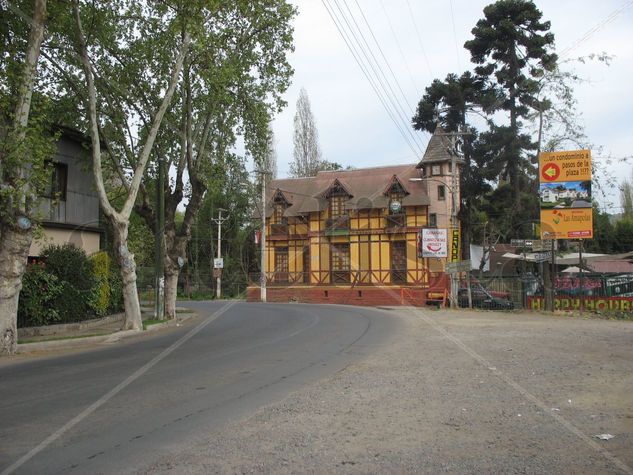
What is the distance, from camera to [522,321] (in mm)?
21484

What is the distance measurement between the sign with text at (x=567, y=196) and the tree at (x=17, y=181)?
19.4 metres

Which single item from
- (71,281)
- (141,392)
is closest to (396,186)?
(71,281)

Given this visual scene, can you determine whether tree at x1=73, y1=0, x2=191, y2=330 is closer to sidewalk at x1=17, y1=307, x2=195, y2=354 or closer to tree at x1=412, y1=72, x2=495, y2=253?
sidewalk at x1=17, y1=307, x2=195, y2=354

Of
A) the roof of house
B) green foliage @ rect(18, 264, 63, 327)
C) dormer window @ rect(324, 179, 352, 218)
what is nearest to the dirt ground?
green foliage @ rect(18, 264, 63, 327)

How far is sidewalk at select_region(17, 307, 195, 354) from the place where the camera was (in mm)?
14117

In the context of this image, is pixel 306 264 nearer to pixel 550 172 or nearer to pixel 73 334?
pixel 550 172

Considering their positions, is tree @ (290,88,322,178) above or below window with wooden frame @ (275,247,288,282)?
above

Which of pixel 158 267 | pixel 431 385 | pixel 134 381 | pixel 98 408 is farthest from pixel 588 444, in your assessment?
pixel 158 267

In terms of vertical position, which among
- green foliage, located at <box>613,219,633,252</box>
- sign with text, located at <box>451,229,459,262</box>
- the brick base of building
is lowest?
the brick base of building

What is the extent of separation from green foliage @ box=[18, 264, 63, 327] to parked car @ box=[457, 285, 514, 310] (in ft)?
63.8

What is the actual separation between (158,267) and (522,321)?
13388 mm

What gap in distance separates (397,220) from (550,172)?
15191 millimetres

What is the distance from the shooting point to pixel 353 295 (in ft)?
125

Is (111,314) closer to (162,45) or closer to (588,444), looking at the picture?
(162,45)
